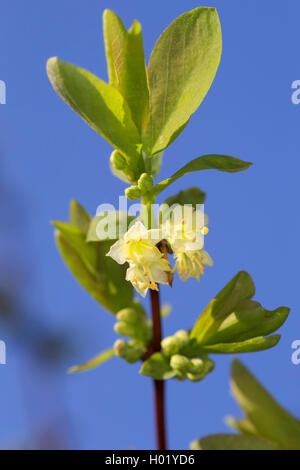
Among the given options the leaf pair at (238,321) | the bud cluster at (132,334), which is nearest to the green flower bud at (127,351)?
the bud cluster at (132,334)

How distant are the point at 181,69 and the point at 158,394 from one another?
45 cm

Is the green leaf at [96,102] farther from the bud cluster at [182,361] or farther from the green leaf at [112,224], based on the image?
the bud cluster at [182,361]

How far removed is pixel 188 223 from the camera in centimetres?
77

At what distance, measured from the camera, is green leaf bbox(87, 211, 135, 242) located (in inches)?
32.3

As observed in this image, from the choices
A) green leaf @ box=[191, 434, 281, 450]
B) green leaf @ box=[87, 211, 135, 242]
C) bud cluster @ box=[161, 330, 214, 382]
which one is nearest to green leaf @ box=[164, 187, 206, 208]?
green leaf @ box=[87, 211, 135, 242]

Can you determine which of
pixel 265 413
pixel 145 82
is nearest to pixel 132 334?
pixel 265 413

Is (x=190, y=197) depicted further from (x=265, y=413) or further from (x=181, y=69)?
(x=265, y=413)

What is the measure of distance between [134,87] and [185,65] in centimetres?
7

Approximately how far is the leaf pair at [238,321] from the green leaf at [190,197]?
0.53ft

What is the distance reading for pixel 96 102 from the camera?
2.49 feet

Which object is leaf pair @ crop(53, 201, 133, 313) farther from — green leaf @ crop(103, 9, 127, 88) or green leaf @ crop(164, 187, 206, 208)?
green leaf @ crop(103, 9, 127, 88)

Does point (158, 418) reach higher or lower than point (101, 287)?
lower
